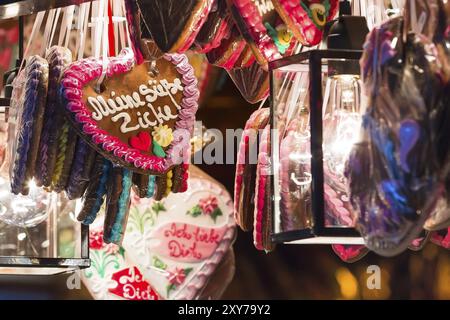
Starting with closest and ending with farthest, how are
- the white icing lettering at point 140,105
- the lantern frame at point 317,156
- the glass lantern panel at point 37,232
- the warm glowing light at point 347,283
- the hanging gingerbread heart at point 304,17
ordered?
1. the lantern frame at point 317,156
2. the hanging gingerbread heart at point 304,17
3. the white icing lettering at point 140,105
4. the glass lantern panel at point 37,232
5. the warm glowing light at point 347,283

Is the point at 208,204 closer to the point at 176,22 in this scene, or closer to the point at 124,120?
the point at 124,120

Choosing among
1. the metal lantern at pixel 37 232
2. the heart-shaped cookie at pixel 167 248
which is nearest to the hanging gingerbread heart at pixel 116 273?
the heart-shaped cookie at pixel 167 248

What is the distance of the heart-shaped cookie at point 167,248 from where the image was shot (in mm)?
4586

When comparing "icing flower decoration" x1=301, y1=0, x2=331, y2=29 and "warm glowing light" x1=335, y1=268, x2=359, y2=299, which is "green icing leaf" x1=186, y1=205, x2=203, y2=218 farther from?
"icing flower decoration" x1=301, y1=0, x2=331, y2=29

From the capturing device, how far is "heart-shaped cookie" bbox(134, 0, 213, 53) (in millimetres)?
2168

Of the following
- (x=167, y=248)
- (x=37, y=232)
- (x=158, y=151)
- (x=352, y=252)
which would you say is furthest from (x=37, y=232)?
(x=167, y=248)

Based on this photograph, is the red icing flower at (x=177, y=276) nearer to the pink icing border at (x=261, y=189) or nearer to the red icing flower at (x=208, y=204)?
the red icing flower at (x=208, y=204)

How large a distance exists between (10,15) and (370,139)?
115cm

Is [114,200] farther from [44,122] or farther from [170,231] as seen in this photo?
[170,231]

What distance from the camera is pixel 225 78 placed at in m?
4.61

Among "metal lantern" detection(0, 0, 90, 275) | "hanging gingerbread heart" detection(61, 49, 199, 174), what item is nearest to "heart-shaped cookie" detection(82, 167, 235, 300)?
"metal lantern" detection(0, 0, 90, 275)

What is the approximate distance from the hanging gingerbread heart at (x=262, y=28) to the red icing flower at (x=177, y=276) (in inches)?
97.0

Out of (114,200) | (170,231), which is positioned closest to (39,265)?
(114,200)

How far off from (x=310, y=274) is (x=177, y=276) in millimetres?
508
